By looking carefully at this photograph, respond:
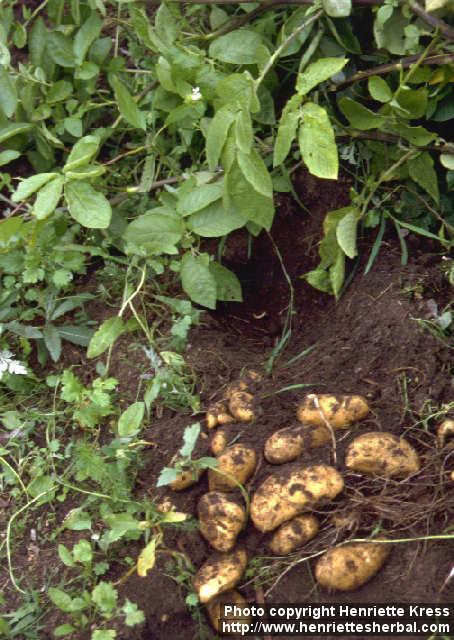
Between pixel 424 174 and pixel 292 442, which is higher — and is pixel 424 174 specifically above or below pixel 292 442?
above

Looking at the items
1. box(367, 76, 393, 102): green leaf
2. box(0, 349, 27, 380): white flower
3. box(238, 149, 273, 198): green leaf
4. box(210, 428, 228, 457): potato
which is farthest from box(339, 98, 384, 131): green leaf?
box(0, 349, 27, 380): white flower

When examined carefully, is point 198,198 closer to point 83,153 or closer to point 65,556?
point 83,153

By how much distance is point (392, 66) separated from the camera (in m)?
1.88

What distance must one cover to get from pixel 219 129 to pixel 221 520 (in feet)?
2.81

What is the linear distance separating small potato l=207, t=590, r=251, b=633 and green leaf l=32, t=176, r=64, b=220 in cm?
94

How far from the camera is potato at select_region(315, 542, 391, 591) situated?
4.72 feet

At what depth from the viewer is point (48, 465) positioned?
1.84 m

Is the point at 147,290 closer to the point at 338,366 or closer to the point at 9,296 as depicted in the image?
the point at 9,296

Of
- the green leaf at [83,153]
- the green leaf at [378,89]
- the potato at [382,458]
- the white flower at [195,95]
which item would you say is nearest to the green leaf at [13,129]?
the green leaf at [83,153]

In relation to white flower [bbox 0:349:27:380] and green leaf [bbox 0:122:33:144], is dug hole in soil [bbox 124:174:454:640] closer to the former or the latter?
white flower [bbox 0:349:27:380]

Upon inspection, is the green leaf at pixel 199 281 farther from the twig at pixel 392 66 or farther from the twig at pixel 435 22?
the twig at pixel 435 22

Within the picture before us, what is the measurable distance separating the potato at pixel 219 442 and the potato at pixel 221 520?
0.12m

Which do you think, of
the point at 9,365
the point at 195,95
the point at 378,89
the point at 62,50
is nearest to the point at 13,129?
the point at 62,50

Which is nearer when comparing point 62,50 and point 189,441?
point 189,441
